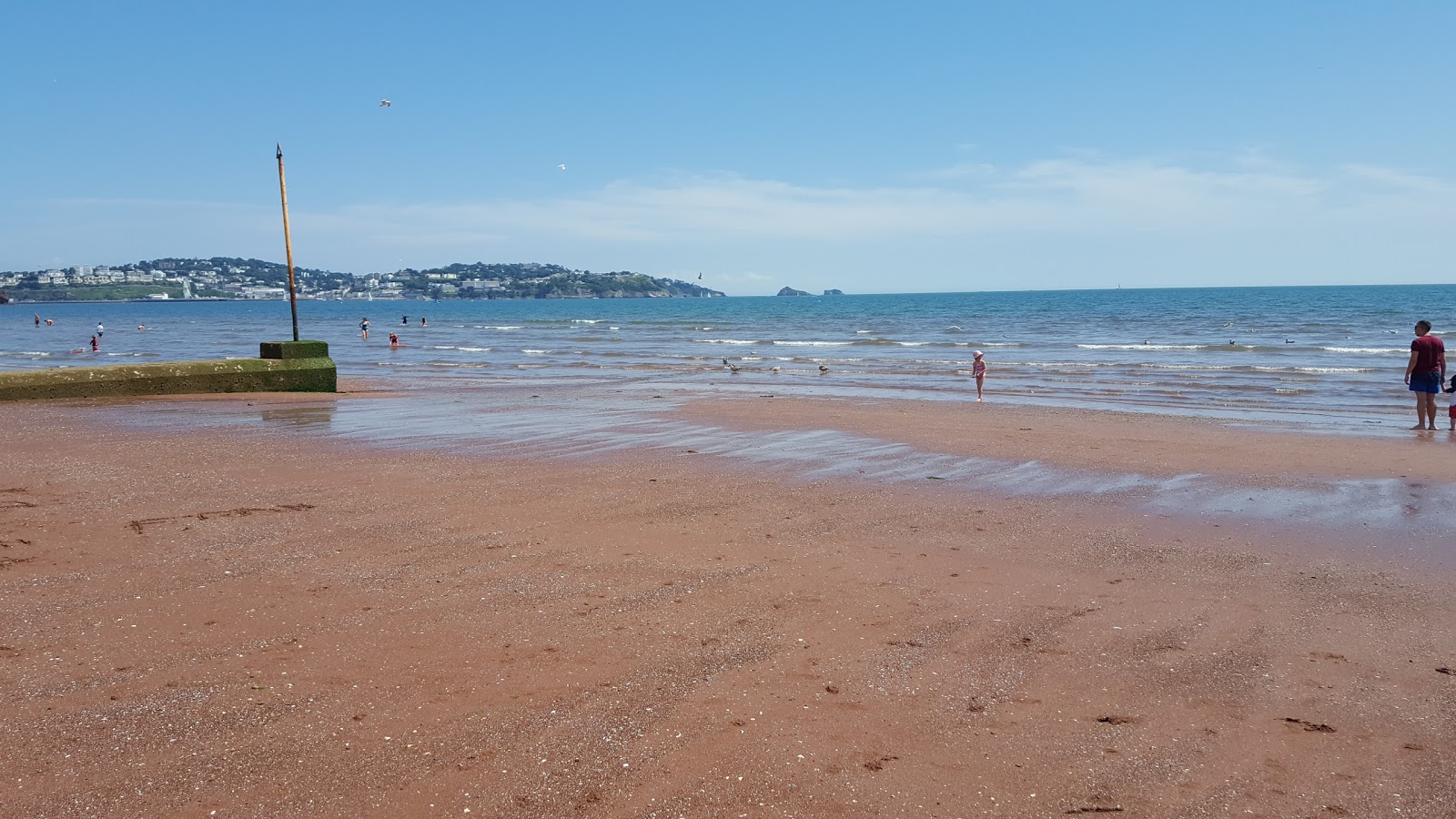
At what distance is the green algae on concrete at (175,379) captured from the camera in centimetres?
1733

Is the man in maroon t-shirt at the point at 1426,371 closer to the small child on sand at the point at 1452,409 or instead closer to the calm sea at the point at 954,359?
the small child on sand at the point at 1452,409

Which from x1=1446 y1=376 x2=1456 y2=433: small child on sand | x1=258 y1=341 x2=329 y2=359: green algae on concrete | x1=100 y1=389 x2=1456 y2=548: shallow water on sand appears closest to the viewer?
x1=100 y1=389 x2=1456 y2=548: shallow water on sand

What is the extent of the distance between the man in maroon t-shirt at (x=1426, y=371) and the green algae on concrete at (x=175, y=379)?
19.1 metres

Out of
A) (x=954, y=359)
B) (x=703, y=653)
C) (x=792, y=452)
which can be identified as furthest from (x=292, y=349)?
(x=954, y=359)

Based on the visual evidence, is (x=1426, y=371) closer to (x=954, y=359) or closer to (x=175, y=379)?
(x=175, y=379)

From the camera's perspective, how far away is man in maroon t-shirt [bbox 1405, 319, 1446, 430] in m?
14.6

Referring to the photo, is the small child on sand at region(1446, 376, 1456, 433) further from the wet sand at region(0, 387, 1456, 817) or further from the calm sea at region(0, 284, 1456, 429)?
the wet sand at region(0, 387, 1456, 817)

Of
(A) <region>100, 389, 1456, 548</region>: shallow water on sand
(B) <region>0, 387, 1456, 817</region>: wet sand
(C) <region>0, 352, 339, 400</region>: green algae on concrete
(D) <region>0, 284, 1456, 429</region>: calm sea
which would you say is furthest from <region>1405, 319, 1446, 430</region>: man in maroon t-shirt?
(C) <region>0, 352, 339, 400</region>: green algae on concrete

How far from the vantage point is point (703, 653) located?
5.22 metres

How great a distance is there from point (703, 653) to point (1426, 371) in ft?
46.4

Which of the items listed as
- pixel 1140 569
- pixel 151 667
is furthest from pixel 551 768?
pixel 1140 569

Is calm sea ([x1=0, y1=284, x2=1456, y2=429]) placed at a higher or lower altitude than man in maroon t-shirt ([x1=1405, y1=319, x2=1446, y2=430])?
lower

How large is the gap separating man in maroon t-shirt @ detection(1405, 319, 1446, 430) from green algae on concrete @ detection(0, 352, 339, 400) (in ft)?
62.8

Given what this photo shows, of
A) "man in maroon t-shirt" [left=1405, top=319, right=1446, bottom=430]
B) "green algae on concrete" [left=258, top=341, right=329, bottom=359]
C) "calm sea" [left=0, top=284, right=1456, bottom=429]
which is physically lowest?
"calm sea" [left=0, top=284, right=1456, bottom=429]
